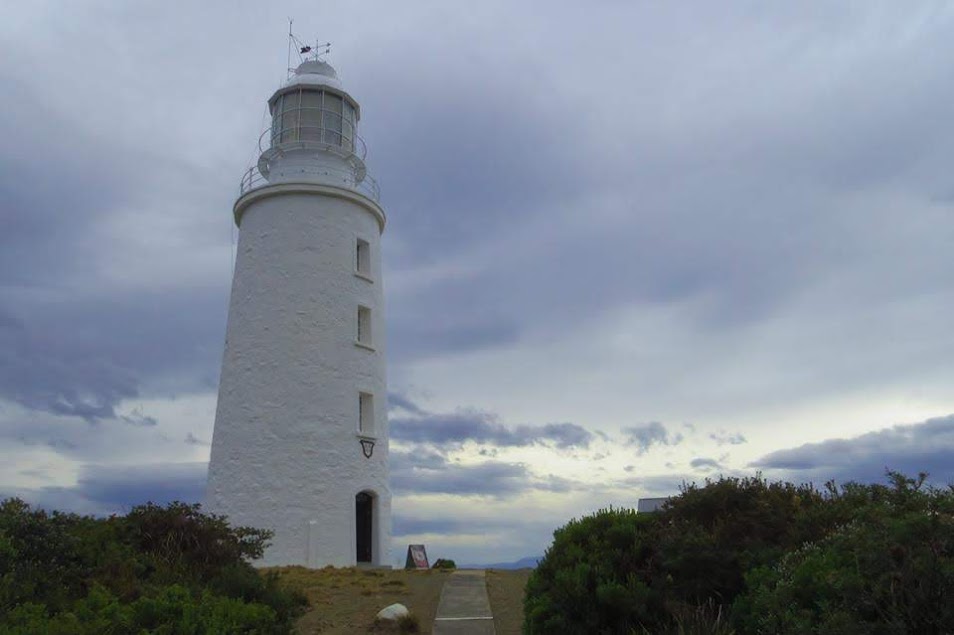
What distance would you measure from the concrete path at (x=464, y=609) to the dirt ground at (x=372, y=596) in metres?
0.13

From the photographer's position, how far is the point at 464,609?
12.8m

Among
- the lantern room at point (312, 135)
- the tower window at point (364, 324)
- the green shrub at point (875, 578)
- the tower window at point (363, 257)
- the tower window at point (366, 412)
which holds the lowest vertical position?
the green shrub at point (875, 578)

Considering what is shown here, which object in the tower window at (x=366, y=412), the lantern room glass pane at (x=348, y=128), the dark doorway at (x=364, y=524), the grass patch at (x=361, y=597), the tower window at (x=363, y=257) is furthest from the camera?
the lantern room glass pane at (x=348, y=128)

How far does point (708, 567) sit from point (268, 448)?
1371cm

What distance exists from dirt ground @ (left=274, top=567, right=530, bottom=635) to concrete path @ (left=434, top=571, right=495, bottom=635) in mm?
133

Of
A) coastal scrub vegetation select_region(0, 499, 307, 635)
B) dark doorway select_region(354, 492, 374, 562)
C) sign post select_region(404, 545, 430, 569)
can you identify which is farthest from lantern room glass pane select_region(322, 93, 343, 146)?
coastal scrub vegetation select_region(0, 499, 307, 635)

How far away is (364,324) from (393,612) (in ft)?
39.0

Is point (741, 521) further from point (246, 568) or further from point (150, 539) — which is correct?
point (150, 539)

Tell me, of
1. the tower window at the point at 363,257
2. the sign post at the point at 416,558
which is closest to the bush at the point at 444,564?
the sign post at the point at 416,558

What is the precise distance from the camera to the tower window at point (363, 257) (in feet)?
76.0

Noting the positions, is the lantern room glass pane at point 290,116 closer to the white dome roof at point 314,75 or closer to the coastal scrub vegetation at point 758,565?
the white dome roof at point 314,75

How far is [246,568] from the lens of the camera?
1075 centimetres

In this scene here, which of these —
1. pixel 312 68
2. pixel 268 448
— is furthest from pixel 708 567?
pixel 312 68

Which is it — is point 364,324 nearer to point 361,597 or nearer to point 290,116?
point 290,116
